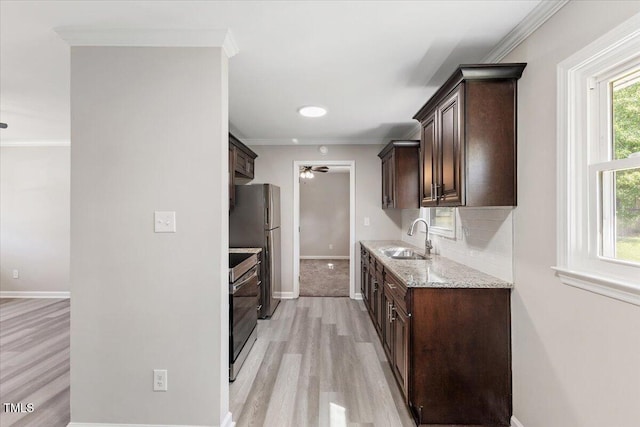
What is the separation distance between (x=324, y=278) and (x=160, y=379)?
454 cm

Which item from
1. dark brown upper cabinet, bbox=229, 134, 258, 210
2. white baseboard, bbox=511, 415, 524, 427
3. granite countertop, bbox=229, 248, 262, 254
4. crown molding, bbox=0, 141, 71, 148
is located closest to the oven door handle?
granite countertop, bbox=229, 248, 262, 254

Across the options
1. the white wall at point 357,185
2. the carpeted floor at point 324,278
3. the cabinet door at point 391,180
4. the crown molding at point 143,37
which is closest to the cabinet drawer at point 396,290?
the cabinet door at point 391,180

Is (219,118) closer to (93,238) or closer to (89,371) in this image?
(93,238)

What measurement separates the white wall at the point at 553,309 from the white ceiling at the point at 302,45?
31 cm

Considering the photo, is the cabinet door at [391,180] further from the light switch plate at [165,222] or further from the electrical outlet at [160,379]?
the electrical outlet at [160,379]

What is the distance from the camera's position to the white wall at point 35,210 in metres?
4.62

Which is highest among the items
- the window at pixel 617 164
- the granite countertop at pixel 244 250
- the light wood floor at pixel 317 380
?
the window at pixel 617 164

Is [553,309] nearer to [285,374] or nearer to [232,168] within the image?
[285,374]

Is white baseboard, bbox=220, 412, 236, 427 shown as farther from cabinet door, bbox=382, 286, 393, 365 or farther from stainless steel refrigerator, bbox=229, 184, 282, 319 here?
stainless steel refrigerator, bbox=229, 184, 282, 319

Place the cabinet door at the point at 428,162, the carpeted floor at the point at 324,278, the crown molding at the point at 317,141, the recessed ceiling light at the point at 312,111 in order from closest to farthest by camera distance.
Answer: the cabinet door at the point at 428,162 → the recessed ceiling light at the point at 312,111 → the crown molding at the point at 317,141 → the carpeted floor at the point at 324,278

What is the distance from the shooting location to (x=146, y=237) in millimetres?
1835

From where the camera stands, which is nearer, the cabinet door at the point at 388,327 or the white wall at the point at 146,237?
the white wall at the point at 146,237

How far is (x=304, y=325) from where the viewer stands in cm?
363

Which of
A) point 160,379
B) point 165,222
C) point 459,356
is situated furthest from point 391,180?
point 160,379
